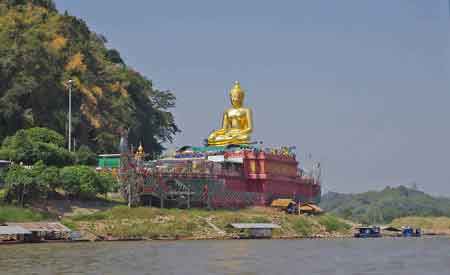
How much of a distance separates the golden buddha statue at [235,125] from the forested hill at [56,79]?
6137mm

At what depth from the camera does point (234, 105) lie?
70062 mm

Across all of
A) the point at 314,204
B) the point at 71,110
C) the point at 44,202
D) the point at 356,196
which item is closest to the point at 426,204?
the point at 356,196

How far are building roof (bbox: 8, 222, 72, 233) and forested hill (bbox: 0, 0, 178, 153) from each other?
595 inches

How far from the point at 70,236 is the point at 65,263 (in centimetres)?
1331

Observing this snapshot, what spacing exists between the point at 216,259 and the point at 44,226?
1266 centimetres

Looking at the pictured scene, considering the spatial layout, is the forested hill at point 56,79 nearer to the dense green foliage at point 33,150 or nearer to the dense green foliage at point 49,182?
the dense green foliage at point 33,150

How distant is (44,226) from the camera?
45.1 m

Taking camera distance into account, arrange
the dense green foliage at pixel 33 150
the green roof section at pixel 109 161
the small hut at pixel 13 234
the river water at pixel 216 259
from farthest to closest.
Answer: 1. the green roof section at pixel 109 161
2. the dense green foliage at pixel 33 150
3. the small hut at pixel 13 234
4. the river water at pixel 216 259

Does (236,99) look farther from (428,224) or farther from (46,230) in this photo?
(46,230)

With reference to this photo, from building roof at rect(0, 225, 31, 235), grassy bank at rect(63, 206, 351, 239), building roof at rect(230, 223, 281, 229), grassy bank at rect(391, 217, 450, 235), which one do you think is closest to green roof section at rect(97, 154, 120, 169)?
grassy bank at rect(63, 206, 351, 239)

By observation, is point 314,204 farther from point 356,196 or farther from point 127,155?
point 356,196

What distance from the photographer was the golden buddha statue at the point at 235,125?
6750cm

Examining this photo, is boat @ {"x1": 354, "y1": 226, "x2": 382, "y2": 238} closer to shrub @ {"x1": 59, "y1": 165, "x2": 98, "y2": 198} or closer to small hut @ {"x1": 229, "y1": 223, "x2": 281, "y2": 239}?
small hut @ {"x1": 229, "y1": 223, "x2": 281, "y2": 239}

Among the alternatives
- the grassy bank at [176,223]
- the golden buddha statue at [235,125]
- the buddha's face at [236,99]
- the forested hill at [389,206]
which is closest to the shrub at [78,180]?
the grassy bank at [176,223]
